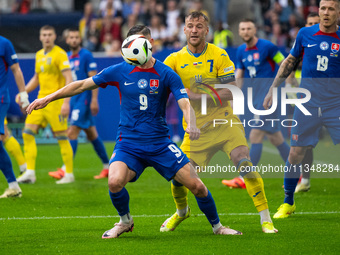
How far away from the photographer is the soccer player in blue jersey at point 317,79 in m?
7.52

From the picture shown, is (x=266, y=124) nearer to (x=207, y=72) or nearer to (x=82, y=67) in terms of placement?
(x=82, y=67)

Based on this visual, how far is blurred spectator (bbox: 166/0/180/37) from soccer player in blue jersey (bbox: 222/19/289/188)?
1082 cm

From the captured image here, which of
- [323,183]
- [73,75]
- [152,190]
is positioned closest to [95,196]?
[152,190]

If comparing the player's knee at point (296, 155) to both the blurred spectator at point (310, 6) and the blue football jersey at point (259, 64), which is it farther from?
the blurred spectator at point (310, 6)

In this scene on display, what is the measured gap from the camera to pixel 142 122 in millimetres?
6387

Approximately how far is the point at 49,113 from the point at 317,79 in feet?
16.5

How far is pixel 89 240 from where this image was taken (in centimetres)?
653

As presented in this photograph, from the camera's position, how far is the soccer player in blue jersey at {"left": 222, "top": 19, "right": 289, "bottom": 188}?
33.9ft

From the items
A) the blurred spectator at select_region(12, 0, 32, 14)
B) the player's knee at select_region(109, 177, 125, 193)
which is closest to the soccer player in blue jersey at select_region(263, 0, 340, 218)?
the player's knee at select_region(109, 177, 125, 193)

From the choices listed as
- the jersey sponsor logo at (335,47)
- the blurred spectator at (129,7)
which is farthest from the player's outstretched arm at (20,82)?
the blurred spectator at (129,7)

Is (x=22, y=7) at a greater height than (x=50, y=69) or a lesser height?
greater

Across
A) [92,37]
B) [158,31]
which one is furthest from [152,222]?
[92,37]

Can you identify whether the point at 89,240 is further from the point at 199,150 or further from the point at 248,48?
the point at 248,48

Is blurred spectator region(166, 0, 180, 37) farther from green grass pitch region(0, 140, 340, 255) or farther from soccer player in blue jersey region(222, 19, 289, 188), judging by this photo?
soccer player in blue jersey region(222, 19, 289, 188)
